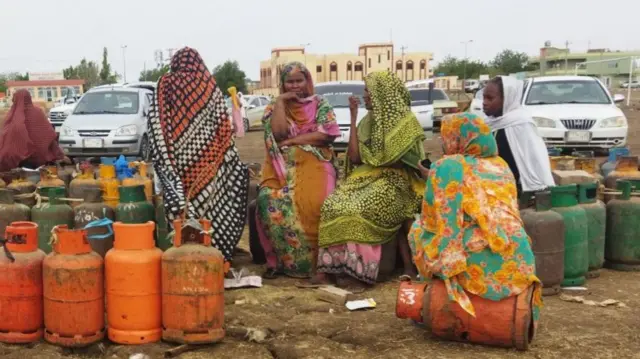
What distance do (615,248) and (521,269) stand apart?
2.24 m

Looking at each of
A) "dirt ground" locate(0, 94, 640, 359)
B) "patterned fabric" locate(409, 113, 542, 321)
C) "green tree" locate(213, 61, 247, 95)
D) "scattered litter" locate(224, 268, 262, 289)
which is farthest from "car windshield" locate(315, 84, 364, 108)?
"green tree" locate(213, 61, 247, 95)

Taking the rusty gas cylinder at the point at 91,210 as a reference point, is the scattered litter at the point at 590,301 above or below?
below

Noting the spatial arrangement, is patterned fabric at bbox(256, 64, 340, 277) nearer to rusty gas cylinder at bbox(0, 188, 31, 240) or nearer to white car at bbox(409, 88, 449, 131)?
rusty gas cylinder at bbox(0, 188, 31, 240)

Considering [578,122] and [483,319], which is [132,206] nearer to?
[483,319]

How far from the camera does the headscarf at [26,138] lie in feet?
28.9

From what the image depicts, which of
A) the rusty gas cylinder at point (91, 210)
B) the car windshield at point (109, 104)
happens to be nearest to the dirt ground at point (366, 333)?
the rusty gas cylinder at point (91, 210)

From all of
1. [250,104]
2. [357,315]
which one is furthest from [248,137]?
[357,315]

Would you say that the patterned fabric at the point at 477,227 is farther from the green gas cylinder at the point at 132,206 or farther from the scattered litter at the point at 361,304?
the green gas cylinder at the point at 132,206

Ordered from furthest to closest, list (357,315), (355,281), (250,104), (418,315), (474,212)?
1. (250,104)
2. (355,281)
3. (357,315)
4. (418,315)
5. (474,212)

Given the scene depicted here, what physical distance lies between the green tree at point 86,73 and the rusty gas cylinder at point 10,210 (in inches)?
2349

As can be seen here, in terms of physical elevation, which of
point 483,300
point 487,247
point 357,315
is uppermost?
point 487,247

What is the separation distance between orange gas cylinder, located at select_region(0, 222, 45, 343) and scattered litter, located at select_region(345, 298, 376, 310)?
1.92 meters

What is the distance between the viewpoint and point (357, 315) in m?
4.51

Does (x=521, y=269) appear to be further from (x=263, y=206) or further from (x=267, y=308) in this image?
(x=263, y=206)
